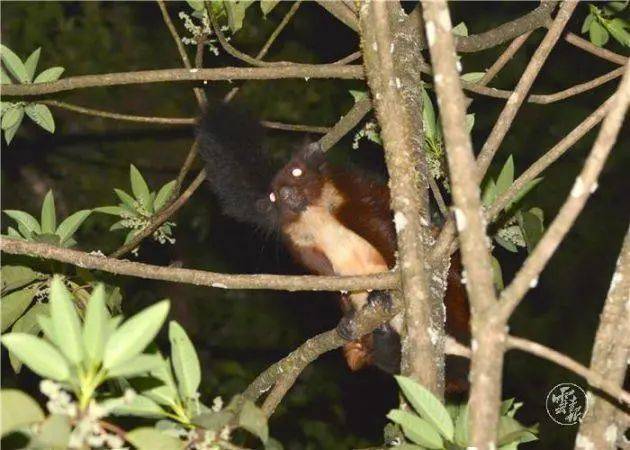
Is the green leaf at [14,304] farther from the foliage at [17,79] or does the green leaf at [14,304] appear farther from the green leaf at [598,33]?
the green leaf at [598,33]

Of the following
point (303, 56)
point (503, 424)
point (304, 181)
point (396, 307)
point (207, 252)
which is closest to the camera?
point (503, 424)

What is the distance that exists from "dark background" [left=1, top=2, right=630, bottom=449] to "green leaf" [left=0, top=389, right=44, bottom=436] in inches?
146

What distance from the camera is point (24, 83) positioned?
2961mm

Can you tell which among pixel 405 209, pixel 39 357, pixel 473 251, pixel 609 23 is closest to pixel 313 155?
pixel 609 23

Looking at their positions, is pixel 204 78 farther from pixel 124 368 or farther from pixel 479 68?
pixel 479 68

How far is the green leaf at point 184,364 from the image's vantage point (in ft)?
5.44

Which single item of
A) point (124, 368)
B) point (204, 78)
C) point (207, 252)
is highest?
point (207, 252)

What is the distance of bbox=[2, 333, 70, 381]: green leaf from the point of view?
142 cm

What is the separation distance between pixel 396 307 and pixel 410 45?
682mm

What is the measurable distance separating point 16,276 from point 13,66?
645 millimetres

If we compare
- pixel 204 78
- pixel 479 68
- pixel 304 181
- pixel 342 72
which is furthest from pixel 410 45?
pixel 479 68

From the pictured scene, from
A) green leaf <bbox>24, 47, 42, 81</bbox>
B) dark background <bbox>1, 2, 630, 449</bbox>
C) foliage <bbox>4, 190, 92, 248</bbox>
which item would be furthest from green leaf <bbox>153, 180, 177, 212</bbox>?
dark background <bbox>1, 2, 630, 449</bbox>

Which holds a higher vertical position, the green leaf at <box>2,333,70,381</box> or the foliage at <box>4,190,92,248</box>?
the foliage at <box>4,190,92,248</box>

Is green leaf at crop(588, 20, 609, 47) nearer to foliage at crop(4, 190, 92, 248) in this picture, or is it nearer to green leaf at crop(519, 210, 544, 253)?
green leaf at crop(519, 210, 544, 253)
